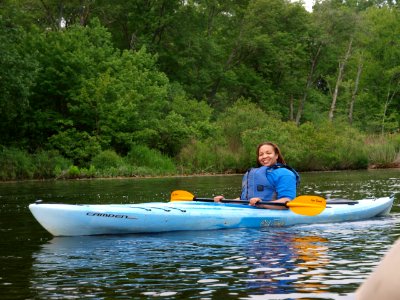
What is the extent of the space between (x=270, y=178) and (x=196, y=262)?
3.65 meters

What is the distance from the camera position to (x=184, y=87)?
42.0 meters

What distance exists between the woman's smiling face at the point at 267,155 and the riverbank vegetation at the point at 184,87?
53.7 ft

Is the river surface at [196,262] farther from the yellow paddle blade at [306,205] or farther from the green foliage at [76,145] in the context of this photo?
the green foliage at [76,145]

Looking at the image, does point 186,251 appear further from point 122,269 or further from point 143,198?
point 143,198

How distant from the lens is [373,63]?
54188 mm

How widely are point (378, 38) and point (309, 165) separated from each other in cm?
2563

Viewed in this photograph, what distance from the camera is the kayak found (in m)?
8.45

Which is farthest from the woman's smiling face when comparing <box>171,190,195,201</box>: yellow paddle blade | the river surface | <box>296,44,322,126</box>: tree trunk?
<box>296,44,322,126</box>: tree trunk

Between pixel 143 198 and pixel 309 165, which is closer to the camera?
pixel 143 198

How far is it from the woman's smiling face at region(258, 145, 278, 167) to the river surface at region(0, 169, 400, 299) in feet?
3.26

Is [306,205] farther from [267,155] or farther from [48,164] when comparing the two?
[48,164]

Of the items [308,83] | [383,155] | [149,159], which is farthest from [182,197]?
[308,83]

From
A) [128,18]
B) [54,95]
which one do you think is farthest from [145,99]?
[128,18]

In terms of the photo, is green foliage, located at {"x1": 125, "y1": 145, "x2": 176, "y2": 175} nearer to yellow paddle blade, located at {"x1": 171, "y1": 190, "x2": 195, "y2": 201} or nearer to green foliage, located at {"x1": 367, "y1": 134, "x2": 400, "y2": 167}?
green foliage, located at {"x1": 367, "y1": 134, "x2": 400, "y2": 167}
